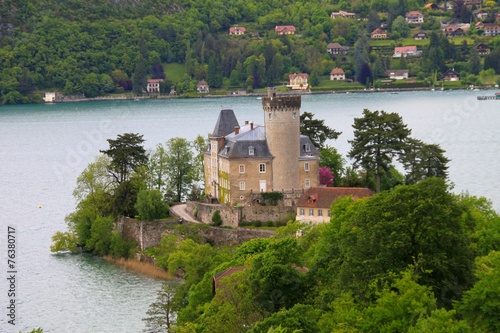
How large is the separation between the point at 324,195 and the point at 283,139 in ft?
15.4

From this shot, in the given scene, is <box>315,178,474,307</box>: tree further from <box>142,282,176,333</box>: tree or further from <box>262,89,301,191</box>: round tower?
<box>262,89,301,191</box>: round tower

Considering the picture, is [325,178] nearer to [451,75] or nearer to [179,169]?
[179,169]

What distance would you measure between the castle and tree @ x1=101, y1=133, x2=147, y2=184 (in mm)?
7798

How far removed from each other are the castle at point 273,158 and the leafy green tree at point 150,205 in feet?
12.9

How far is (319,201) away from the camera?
48.2m

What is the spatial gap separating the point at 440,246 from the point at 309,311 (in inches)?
158

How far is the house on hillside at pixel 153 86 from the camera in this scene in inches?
7638

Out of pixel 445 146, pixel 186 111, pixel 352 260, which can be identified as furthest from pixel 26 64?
pixel 352 260

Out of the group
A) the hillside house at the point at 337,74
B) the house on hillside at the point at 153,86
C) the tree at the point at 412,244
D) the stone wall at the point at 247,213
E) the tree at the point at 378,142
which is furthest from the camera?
the house on hillside at the point at 153,86

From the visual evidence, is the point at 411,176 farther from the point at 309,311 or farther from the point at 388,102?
the point at 388,102

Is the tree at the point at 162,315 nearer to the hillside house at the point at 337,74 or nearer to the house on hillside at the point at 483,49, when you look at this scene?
the hillside house at the point at 337,74

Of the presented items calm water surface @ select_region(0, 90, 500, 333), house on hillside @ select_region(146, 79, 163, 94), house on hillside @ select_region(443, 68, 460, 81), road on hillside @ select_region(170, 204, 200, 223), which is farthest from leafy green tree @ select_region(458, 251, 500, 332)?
house on hillside @ select_region(146, 79, 163, 94)

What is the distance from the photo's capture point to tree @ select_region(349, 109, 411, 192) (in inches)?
2154

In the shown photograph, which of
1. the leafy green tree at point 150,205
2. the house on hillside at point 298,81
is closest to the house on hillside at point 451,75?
the house on hillside at point 298,81
